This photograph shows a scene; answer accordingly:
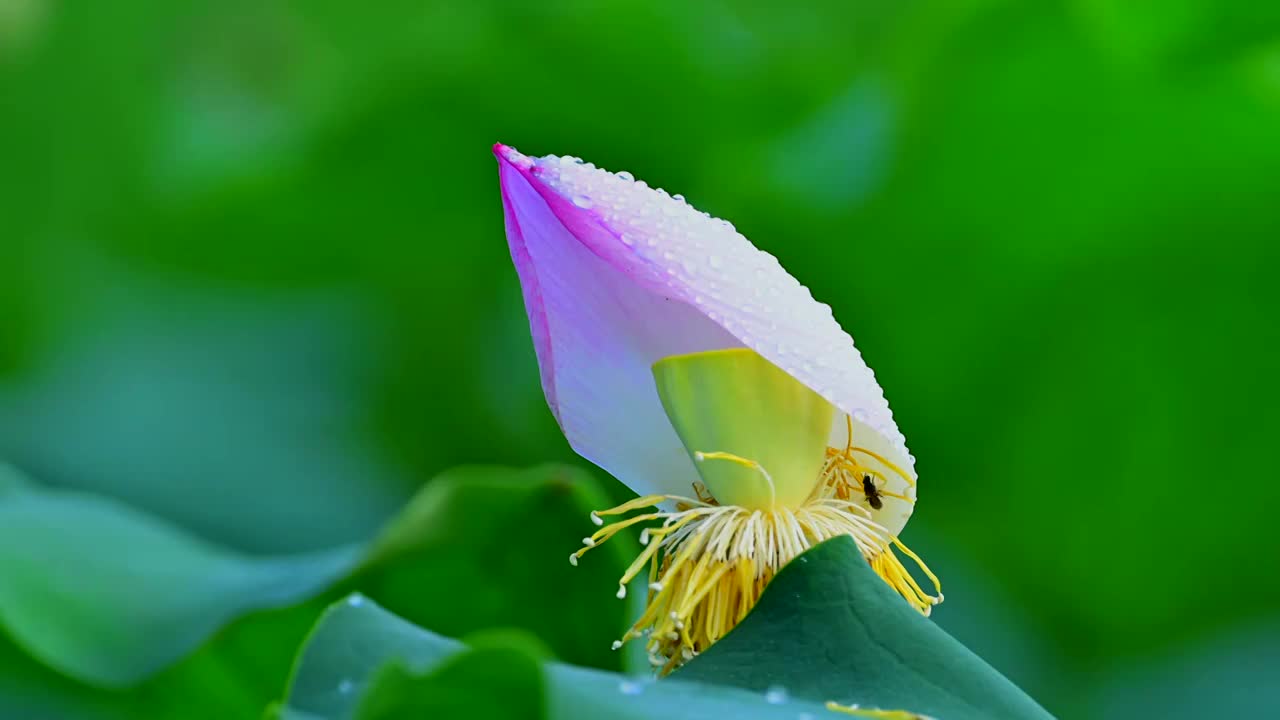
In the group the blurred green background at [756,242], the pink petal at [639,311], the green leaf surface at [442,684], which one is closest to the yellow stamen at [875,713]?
the green leaf surface at [442,684]

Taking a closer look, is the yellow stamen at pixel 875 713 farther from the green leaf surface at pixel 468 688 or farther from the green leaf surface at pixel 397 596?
the green leaf surface at pixel 397 596

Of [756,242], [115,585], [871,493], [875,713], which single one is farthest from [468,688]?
[756,242]

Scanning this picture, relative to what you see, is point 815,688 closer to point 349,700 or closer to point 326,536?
point 349,700

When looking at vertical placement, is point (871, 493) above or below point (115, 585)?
above

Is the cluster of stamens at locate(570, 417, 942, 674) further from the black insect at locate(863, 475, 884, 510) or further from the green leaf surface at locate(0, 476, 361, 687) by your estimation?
the green leaf surface at locate(0, 476, 361, 687)

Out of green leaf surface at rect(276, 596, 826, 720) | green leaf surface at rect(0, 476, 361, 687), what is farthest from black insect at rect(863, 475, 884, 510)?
green leaf surface at rect(0, 476, 361, 687)

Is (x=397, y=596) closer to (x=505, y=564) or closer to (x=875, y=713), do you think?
(x=505, y=564)

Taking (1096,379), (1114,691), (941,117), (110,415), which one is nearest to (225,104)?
(110,415)

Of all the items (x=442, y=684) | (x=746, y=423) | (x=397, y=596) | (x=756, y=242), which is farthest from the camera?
(x=756, y=242)
